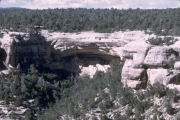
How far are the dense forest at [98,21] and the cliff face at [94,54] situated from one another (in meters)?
1.71

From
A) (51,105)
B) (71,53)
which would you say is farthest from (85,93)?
(71,53)

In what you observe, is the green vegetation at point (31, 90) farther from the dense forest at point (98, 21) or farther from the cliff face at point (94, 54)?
the dense forest at point (98, 21)

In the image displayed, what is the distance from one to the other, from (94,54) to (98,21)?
4361mm

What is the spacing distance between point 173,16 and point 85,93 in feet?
48.6

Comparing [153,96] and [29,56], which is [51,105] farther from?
[153,96]

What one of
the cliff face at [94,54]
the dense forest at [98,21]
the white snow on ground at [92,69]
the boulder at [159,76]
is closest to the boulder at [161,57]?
the cliff face at [94,54]

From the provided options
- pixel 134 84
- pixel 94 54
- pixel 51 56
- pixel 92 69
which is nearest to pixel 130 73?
pixel 134 84

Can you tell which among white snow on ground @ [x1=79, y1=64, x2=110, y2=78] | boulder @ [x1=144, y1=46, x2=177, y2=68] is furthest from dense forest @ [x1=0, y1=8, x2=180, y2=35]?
boulder @ [x1=144, y1=46, x2=177, y2=68]

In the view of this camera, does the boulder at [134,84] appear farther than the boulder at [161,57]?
Yes

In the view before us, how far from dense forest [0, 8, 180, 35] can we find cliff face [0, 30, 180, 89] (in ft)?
5.60

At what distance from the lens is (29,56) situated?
47.1 m

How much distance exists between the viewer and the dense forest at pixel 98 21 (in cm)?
4494

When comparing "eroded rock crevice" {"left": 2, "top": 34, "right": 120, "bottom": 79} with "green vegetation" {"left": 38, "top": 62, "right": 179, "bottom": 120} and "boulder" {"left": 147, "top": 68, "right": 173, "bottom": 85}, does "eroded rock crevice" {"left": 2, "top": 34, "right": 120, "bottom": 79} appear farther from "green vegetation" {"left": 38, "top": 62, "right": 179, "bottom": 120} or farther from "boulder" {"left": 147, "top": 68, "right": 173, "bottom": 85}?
"boulder" {"left": 147, "top": 68, "right": 173, "bottom": 85}

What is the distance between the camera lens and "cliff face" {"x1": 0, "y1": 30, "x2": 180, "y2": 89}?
113ft
